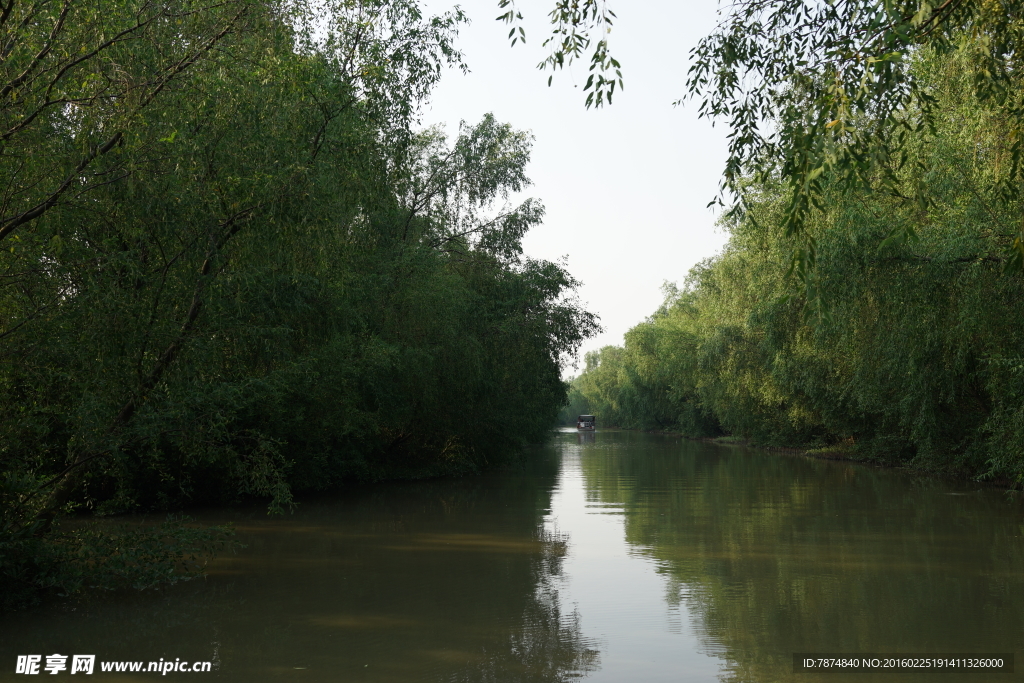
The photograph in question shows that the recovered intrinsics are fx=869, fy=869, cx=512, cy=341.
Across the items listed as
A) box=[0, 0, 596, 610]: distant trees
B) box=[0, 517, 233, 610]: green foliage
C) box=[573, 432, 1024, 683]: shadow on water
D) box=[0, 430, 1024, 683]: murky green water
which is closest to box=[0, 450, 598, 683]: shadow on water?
box=[0, 430, 1024, 683]: murky green water

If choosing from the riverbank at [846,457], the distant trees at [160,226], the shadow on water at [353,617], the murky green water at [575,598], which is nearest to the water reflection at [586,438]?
the riverbank at [846,457]

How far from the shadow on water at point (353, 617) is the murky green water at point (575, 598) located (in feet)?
0.10

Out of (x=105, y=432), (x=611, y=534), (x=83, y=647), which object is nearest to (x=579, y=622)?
(x=83, y=647)

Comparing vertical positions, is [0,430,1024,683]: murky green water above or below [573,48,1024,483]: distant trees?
below

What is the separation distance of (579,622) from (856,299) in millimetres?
11019

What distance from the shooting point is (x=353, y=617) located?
27.5ft

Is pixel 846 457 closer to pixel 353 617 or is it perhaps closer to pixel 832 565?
pixel 832 565

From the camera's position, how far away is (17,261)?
7.73m

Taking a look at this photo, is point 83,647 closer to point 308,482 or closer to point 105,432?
point 105,432

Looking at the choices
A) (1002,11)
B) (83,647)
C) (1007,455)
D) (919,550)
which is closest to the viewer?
(1002,11)

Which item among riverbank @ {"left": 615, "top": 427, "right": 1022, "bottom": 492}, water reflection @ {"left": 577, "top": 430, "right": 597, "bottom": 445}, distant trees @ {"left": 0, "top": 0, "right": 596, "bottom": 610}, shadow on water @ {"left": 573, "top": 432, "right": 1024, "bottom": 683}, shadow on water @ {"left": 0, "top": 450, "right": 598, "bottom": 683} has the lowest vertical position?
shadow on water @ {"left": 0, "top": 450, "right": 598, "bottom": 683}

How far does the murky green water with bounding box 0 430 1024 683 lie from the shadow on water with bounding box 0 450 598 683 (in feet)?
0.10

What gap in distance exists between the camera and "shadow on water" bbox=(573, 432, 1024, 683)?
24.5 ft

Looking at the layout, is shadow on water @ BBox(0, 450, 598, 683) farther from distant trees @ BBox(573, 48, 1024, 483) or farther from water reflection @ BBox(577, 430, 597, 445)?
water reflection @ BBox(577, 430, 597, 445)
